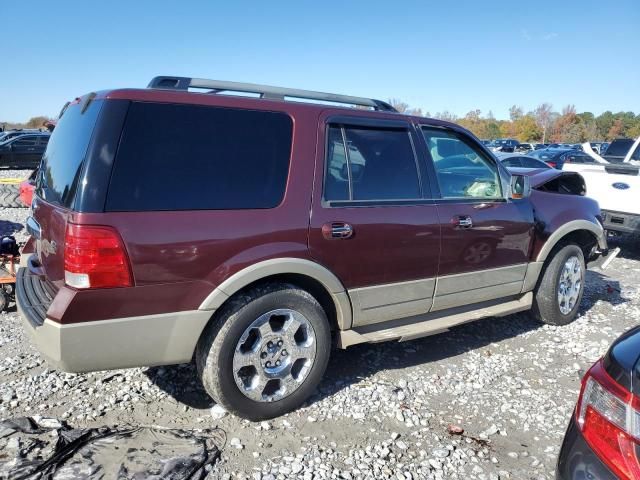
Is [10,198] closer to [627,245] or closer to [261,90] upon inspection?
[261,90]

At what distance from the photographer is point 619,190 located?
25.7ft

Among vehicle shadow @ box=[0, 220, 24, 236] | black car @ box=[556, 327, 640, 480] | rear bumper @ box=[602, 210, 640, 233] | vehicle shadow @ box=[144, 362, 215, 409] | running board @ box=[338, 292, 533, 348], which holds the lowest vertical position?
vehicle shadow @ box=[0, 220, 24, 236]

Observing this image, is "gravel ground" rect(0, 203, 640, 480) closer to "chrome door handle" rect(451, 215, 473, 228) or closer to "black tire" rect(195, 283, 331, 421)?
"black tire" rect(195, 283, 331, 421)

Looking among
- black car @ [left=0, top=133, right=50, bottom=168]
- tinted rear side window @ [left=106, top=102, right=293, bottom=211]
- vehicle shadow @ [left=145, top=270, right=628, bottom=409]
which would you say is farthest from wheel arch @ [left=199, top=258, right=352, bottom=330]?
black car @ [left=0, top=133, right=50, bottom=168]

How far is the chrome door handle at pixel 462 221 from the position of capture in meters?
3.74

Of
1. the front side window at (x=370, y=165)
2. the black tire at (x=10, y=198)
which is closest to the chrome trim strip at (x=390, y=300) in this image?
the front side window at (x=370, y=165)

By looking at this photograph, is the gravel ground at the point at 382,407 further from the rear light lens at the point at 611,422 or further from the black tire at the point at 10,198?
the black tire at the point at 10,198

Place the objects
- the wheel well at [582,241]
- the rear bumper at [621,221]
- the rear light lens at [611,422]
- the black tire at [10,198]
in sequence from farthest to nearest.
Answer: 1. the black tire at [10,198]
2. the rear bumper at [621,221]
3. the wheel well at [582,241]
4. the rear light lens at [611,422]

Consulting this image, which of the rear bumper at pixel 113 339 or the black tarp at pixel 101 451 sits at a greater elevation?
the rear bumper at pixel 113 339

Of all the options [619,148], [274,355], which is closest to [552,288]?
[274,355]

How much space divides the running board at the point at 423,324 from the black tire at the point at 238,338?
0.38 m

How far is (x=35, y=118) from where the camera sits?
2955 inches

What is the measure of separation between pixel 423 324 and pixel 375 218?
1.00m

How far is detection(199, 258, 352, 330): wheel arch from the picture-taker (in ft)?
9.09
